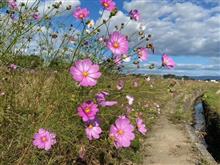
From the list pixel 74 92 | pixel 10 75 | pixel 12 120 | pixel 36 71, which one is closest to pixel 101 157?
pixel 36 71

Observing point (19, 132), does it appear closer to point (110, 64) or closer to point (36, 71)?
point (110, 64)

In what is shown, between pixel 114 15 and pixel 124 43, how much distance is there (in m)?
0.43

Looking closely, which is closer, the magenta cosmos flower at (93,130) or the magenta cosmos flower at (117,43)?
the magenta cosmos flower at (93,130)

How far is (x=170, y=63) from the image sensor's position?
356 centimetres

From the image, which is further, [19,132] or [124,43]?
[19,132]

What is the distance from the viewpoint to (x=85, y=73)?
2822 mm

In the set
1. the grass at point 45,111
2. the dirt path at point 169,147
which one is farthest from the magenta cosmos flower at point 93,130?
the dirt path at point 169,147

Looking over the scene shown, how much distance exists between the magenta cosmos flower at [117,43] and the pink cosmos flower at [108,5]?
44cm

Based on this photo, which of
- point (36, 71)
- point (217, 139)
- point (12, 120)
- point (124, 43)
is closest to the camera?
point (124, 43)

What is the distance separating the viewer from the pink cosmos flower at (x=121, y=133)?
10.1ft

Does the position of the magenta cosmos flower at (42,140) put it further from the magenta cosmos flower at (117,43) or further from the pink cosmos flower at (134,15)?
the pink cosmos flower at (134,15)

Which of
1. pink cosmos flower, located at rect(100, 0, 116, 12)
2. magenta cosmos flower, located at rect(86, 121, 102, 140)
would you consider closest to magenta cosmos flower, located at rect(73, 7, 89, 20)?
pink cosmos flower, located at rect(100, 0, 116, 12)

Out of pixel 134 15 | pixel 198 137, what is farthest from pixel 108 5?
pixel 198 137

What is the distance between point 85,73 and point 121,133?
0.49m
